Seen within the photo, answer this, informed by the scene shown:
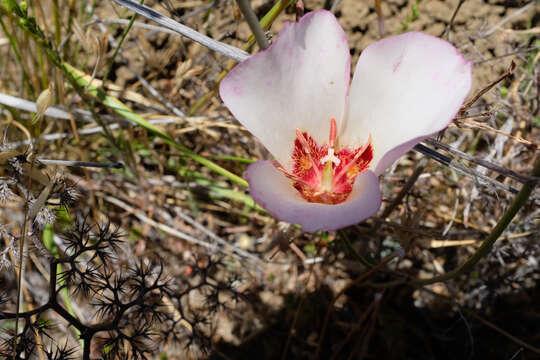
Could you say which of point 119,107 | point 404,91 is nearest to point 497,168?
point 404,91

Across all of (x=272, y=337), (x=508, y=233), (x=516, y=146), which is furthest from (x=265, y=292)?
(x=516, y=146)

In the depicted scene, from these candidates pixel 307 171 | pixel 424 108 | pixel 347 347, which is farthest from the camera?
pixel 347 347

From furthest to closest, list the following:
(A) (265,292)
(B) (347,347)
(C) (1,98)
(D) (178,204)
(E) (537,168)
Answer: (D) (178,204)
(A) (265,292)
(B) (347,347)
(C) (1,98)
(E) (537,168)

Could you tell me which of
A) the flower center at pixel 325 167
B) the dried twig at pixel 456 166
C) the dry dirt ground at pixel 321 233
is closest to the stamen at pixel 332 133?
the flower center at pixel 325 167

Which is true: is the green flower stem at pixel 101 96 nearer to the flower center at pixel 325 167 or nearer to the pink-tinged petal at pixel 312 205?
the flower center at pixel 325 167

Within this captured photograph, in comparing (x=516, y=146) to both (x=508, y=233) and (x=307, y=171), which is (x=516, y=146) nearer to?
(x=508, y=233)

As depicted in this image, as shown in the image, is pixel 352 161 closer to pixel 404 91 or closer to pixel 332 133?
pixel 332 133

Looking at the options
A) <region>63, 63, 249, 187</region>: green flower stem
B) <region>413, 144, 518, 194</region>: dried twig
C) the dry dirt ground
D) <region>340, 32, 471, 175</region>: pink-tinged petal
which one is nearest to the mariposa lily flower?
<region>340, 32, 471, 175</region>: pink-tinged petal

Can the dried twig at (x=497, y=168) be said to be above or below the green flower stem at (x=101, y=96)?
below
